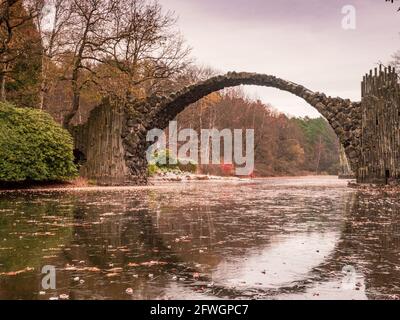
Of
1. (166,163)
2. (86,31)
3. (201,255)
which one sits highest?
(86,31)

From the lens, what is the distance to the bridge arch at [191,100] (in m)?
21.2

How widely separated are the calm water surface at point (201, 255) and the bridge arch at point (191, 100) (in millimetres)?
12862

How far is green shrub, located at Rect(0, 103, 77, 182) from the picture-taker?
17.0m

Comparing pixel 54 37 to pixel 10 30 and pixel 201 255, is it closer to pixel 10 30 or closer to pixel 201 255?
pixel 10 30

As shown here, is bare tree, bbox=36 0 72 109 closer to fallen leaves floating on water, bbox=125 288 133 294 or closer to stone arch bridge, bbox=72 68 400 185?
stone arch bridge, bbox=72 68 400 185

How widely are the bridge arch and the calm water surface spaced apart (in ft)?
42.2

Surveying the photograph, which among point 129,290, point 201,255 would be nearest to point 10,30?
point 201,255

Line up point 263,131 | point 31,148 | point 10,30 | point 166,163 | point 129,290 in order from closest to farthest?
point 129,290 < point 10,30 < point 31,148 < point 166,163 < point 263,131

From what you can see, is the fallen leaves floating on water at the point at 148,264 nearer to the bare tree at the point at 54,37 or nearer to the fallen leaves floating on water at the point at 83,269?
the fallen leaves floating on water at the point at 83,269

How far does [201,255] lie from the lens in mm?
5055

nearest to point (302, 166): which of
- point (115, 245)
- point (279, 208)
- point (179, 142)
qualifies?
point (179, 142)

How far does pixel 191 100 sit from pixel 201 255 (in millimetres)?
19863

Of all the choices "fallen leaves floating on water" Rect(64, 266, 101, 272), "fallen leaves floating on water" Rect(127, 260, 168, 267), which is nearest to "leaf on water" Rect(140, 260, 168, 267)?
"fallen leaves floating on water" Rect(127, 260, 168, 267)

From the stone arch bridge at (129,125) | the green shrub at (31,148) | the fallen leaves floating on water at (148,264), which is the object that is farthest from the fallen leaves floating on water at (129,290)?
the stone arch bridge at (129,125)
